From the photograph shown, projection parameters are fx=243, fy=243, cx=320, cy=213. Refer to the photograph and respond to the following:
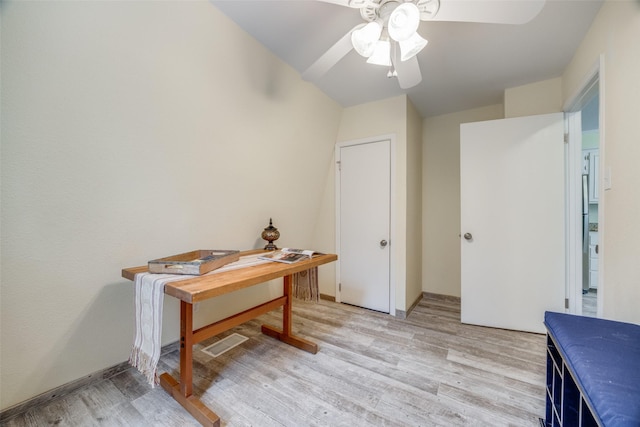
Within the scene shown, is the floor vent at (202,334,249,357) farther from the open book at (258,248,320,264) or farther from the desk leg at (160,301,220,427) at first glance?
the open book at (258,248,320,264)

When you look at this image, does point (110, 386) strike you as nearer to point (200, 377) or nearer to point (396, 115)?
point (200, 377)

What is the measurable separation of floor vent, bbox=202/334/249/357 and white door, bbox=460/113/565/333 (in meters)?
2.22

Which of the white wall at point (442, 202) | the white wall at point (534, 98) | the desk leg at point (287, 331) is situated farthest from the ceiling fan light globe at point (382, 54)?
the white wall at point (442, 202)

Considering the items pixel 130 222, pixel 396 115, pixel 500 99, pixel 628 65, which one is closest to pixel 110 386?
pixel 130 222

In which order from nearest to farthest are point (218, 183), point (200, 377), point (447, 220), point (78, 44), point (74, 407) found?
point (78, 44), point (74, 407), point (200, 377), point (218, 183), point (447, 220)

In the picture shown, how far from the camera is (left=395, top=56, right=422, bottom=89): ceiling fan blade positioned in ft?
4.63

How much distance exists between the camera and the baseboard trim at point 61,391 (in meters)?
1.24

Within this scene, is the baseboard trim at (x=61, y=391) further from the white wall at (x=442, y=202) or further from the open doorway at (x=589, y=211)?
the open doorway at (x=589, y=211)

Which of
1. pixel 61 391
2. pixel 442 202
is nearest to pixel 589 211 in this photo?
pixel 442 202

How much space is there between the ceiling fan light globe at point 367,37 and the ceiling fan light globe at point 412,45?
5.4 inches

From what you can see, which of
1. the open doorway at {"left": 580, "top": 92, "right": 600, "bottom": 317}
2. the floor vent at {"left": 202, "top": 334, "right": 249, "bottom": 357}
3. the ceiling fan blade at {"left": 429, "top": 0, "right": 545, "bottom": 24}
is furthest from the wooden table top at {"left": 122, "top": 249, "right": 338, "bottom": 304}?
the open doorway at {"left": 580, "top": 92, "right": 600, "bottom": 317}

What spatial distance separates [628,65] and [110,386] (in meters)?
3.46

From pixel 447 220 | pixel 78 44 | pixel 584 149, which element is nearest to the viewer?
pixel 78 44

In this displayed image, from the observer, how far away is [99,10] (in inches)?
48.5
